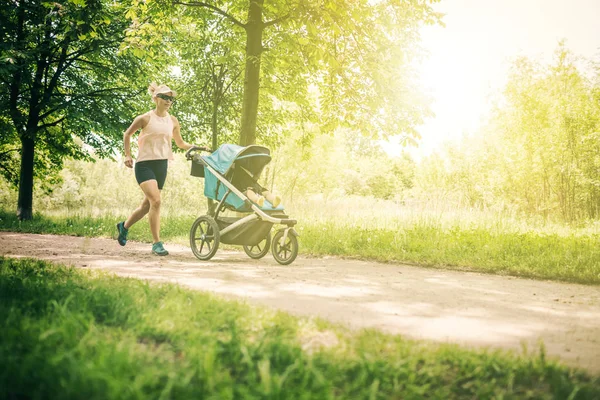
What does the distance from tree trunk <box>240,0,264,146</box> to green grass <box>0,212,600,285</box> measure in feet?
7.93

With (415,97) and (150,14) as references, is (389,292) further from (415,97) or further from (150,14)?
(150,14)

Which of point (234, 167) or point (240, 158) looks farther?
point (234, 167)

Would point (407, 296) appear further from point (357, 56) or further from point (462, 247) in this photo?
point (357, 56)

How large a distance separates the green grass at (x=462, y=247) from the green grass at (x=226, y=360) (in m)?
4.34

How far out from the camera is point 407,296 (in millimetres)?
4562

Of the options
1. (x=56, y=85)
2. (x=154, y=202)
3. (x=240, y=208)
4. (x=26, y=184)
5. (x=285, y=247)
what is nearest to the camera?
(x=240, y=208)

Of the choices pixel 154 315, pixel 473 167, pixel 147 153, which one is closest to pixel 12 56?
pixel 147 153

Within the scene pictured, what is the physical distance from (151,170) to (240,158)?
149cm

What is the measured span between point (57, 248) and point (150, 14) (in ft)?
18.6

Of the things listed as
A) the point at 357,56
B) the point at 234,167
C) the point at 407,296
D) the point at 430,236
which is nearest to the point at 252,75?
the point at 357,56

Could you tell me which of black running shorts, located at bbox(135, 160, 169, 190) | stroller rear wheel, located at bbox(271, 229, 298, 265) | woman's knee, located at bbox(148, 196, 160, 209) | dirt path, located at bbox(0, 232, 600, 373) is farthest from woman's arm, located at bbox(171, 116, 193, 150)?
stroller rear wheel, located at bbox(271, 229, 298, 265)

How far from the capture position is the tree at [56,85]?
48.5 ft

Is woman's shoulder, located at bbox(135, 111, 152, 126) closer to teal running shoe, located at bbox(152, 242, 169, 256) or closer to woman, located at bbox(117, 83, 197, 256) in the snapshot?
woman, located at bbox(117, 83, 197, 256)

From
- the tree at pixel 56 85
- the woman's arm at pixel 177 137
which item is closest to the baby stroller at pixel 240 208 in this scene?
the woman's arm at pixel 177 137
